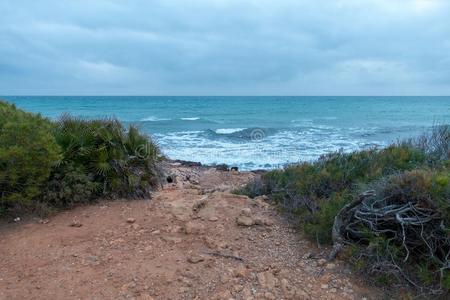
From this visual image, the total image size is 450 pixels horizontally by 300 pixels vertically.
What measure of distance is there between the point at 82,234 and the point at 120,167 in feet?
4.23

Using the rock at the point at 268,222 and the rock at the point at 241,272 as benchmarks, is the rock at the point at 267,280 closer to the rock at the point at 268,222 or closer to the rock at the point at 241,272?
the rock at the point at 241,272

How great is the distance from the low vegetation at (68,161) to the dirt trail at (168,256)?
29 centimetres

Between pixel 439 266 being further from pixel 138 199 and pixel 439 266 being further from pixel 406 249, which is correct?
pixel 138 199

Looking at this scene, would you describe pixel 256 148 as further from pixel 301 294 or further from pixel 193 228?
pixel 301 294

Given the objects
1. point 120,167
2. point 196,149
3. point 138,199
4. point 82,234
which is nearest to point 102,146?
point 120,167

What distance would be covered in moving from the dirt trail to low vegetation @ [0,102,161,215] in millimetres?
288

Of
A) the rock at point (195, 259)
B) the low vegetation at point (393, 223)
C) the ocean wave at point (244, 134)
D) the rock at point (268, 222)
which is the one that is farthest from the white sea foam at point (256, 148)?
the rock at point (195, 259)

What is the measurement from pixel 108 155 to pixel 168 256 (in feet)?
7.11

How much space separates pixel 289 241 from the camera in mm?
4738

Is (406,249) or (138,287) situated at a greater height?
(406,249)

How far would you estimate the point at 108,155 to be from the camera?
598 centimetres

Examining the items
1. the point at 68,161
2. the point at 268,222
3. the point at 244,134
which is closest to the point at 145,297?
the point at 268,222

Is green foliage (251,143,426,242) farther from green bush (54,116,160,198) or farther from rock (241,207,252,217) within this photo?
green bush (54,116,160,198)

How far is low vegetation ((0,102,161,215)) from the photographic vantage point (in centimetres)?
511
